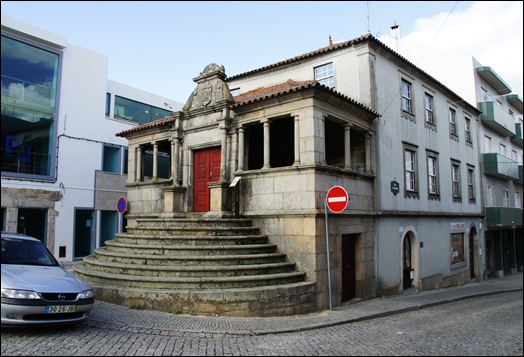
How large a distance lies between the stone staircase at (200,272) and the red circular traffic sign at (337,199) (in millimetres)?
1851

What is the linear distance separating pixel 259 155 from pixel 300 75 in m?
3.84

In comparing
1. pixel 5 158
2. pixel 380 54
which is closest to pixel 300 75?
pixel 380 54

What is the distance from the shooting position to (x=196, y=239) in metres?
10.2

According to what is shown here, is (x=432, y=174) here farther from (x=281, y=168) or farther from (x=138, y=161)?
(x=138, y=161)

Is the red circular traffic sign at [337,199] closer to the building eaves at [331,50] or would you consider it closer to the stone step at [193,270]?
the stone step at [193,270]

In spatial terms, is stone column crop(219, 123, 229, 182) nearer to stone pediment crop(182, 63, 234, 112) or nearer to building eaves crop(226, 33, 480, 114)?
stone pediment crop(182, 63, 234, 112)

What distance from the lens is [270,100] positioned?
38.2 ft

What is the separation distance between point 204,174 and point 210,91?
279 cm

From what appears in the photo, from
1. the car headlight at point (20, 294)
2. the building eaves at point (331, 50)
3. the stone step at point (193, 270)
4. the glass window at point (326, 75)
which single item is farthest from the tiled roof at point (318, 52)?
the car headlight at point (20, 294)

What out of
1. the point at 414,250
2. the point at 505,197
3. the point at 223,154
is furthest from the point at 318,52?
the point at 505,197

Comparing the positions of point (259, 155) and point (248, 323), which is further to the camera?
point (259, 155)

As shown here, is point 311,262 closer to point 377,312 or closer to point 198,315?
point 377,312

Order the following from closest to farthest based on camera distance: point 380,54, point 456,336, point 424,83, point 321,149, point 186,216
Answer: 1. point 456,336
2. point 321,149
3. point 186,216
4. point 380,54
5. point 424,83

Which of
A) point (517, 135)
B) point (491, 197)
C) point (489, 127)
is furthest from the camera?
point (517, 135)
